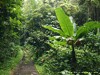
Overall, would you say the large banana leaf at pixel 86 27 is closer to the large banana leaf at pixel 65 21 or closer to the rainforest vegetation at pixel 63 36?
the rainforest vegetation at pixel 63 36

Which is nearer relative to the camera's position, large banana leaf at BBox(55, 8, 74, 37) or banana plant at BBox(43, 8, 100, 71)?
banana plant at BBox(43, 8, 100, 71)

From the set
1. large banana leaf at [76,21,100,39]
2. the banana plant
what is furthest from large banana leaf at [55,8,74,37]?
large banana leaf at [76,21,100,39]

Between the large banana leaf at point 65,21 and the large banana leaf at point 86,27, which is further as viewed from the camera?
the large banana leaf at point 65,21

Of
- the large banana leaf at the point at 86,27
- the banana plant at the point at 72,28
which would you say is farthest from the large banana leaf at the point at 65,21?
the large banana leaf at the point at 86,27

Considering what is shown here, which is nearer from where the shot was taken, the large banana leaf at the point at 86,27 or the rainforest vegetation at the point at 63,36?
the large banana leaf at the point at 86,27

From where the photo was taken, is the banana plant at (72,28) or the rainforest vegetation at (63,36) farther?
the rainforest vegetation at (63,36)

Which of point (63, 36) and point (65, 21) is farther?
→ point (63, 36)

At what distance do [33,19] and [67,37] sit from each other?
882cm

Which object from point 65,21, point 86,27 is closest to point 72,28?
point 65,21

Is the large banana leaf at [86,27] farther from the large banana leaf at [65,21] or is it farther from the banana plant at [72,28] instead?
the large banana leaf at [65,21]

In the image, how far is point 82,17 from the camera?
45.5 feet

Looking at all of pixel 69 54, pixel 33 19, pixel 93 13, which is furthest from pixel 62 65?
pixel 33 19

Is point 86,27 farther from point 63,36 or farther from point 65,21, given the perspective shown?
point 63,36

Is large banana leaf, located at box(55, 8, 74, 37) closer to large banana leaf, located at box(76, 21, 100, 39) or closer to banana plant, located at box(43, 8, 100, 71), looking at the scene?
banana plant, located at box(43, 8, 100, 71)
